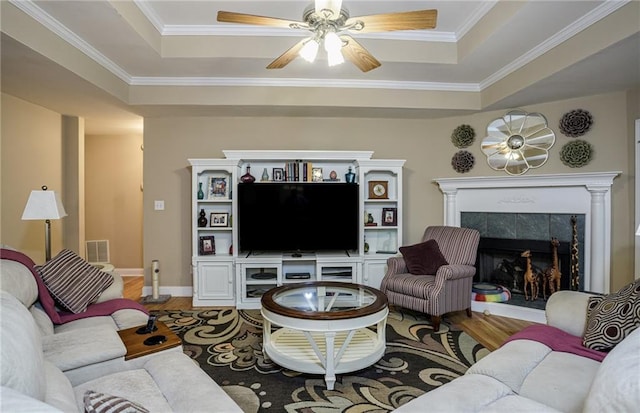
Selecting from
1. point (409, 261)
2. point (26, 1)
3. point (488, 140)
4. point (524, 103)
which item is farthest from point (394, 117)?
point (26, 1)

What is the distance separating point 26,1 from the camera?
2.43m

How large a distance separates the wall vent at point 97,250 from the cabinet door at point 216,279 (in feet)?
8.43

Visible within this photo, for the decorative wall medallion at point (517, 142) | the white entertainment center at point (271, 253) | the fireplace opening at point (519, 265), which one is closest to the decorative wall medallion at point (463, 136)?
the decorative wall medallion at point (517, 142)

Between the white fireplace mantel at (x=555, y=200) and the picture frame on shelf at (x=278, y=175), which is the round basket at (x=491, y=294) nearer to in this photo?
the white fireplace mantel at (x=555, y=200)

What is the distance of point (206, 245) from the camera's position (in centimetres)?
421

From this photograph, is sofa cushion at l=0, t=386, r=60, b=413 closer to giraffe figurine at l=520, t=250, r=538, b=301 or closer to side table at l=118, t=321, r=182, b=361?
side table at l=118, t=321, r=182, b=361

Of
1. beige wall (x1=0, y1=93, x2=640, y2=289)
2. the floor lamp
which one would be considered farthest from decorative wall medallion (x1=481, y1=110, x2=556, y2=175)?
the floor lamp

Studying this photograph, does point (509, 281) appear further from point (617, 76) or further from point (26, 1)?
point (26, 1)

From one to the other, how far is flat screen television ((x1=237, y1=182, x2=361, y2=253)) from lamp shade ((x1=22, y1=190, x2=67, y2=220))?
70.7 inches

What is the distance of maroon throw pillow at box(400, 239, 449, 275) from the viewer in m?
3.59

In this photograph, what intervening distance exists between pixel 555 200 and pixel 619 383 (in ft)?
10.8

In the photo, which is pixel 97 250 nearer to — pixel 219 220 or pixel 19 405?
pixel 219 220

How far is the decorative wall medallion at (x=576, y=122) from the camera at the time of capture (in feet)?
11.5

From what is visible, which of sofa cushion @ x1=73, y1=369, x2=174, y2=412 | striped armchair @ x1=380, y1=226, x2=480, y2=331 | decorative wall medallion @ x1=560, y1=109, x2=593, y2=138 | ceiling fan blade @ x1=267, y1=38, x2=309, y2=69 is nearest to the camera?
sofa cushion @ x1=73, y1=369, x2=174, y2=412
